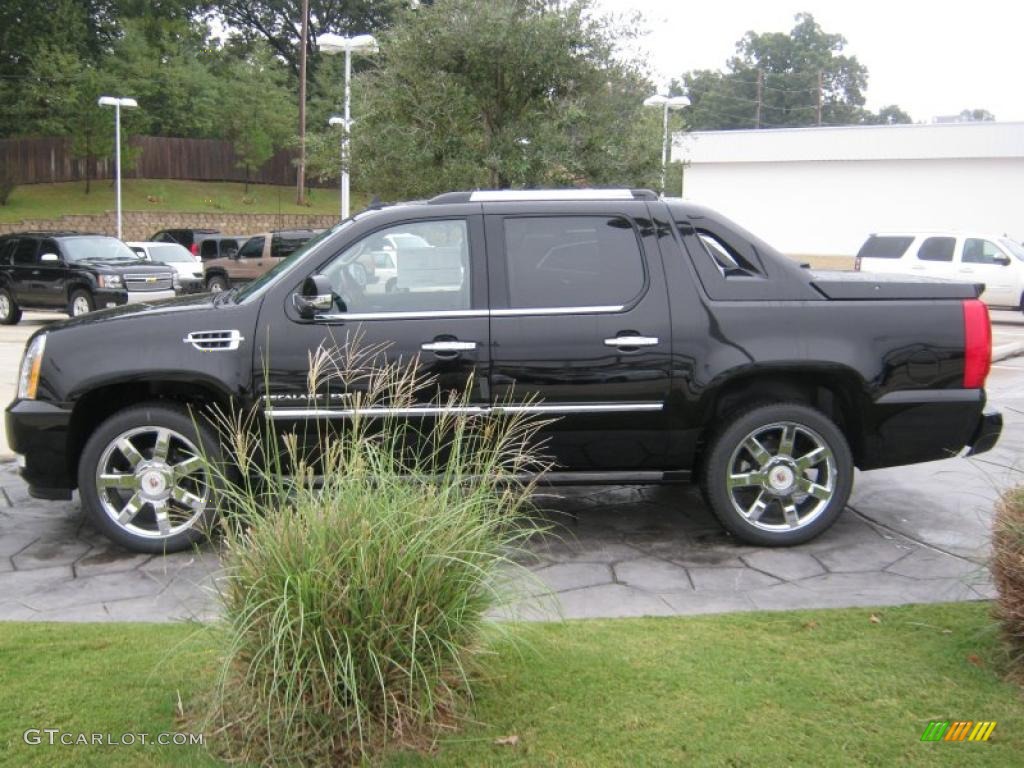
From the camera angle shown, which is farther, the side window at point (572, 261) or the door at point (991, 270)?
the door at point (991, 270)

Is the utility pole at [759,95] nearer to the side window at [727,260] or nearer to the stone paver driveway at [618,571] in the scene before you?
the side window at [727,260]

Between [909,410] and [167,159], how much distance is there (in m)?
49.9

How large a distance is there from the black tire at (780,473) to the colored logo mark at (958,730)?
7.27 ft

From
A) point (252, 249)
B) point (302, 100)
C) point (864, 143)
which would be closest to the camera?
point (252, 249)

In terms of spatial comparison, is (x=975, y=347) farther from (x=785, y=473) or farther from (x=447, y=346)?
(x=447, y=346)

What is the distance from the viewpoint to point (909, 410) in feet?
18.6

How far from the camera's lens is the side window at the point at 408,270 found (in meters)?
5.61

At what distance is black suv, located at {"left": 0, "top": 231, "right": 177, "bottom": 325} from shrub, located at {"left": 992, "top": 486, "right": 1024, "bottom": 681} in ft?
61.3

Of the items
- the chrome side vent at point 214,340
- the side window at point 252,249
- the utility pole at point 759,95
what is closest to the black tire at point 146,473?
the chrome side vent at point 214,340

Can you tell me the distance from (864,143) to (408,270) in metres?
35.5

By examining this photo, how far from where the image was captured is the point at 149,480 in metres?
5.55

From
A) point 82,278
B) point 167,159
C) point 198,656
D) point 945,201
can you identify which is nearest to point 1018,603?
point 198,656

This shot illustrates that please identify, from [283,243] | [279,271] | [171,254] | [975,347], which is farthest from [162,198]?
[975,347]

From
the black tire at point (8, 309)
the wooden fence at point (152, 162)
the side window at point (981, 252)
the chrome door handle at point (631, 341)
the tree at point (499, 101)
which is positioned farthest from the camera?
the wooden fence at point (152, 162)
